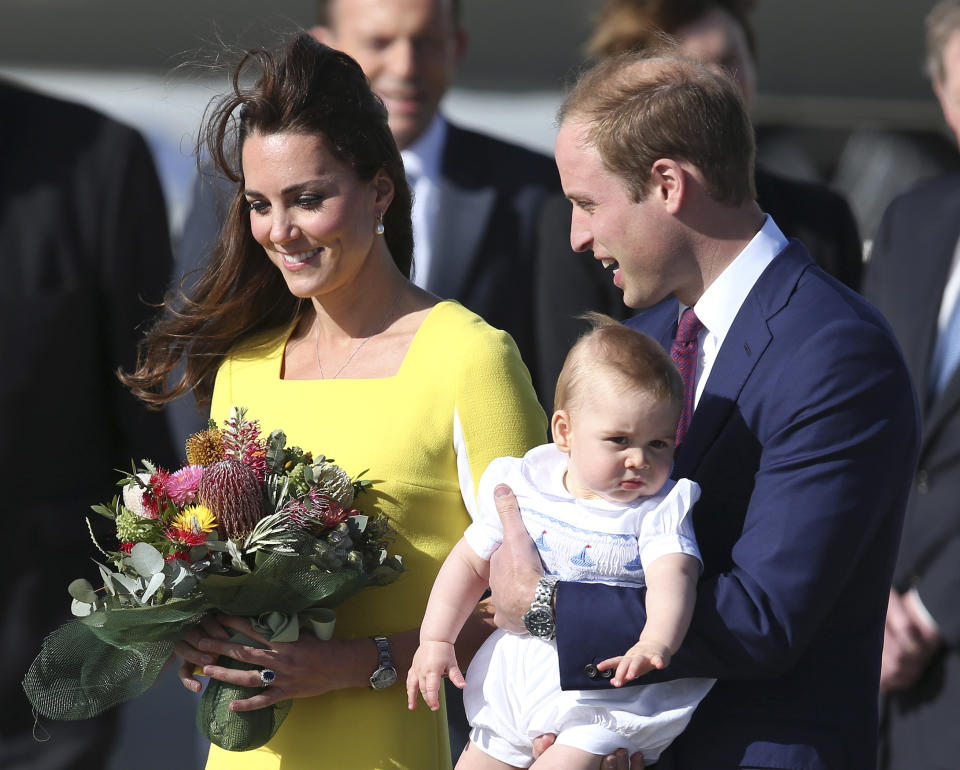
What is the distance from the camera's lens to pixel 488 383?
2.71 m

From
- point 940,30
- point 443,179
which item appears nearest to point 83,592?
point 443,179

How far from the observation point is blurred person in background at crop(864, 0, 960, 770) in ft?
13.5

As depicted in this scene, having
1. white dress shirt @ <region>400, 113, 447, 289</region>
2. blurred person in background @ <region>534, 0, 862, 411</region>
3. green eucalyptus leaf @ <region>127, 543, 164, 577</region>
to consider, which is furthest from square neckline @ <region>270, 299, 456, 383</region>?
white dress shirt @ <region>400, 113, 447, 289</region>

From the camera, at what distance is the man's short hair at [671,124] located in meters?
2.38

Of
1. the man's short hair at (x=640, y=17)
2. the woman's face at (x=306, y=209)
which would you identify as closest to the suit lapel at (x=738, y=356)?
the woman's face at (x=306, y=209)

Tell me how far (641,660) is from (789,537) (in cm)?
31

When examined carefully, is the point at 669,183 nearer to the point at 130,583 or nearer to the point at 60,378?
the point at 130,583

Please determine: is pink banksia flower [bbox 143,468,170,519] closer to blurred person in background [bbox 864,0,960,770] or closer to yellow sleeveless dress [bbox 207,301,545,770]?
yellow sleeveless dress [bbox 207,301,545,770]

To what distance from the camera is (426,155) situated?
4.68 metres

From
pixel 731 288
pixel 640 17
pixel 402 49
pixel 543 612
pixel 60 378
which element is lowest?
pixel 60 378

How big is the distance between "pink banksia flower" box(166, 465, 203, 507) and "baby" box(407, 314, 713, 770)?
0.49 meters

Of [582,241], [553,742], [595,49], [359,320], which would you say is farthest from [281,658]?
[595,49]

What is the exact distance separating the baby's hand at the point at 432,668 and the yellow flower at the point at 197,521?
1.45 ft

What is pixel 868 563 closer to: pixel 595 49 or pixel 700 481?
pixel 700 481
